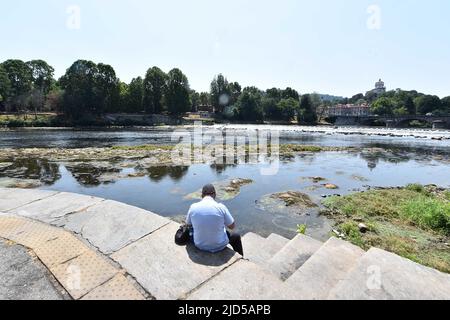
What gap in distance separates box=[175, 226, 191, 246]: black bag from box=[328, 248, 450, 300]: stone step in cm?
225

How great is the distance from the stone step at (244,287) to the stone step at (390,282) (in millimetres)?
594

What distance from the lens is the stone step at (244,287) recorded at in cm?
334

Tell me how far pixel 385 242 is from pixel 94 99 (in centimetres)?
8027

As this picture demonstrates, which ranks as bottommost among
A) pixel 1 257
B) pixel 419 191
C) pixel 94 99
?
pixel 419 191

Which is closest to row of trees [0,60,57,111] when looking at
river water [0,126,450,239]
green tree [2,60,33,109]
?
green tree [2,60,33,109]

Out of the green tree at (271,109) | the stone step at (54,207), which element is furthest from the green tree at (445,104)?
the stone step at (54,207)

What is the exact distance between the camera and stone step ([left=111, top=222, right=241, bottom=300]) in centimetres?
356

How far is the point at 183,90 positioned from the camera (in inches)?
3514

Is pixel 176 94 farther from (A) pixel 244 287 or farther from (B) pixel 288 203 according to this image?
(A) pixel 244 287

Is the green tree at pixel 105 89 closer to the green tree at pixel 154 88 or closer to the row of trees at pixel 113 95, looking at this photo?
the row of trees at pixel 113 95

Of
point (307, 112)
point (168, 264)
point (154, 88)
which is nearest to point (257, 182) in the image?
point (168, 264)
